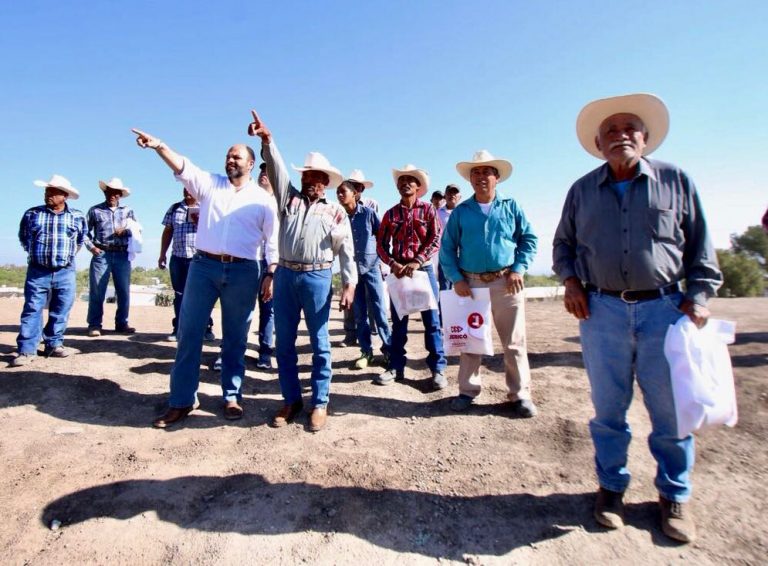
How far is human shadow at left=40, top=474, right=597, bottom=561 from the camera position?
2197mm

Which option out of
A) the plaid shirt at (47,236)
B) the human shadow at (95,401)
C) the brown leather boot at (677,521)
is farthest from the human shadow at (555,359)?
the plaid shirt at (47,236)

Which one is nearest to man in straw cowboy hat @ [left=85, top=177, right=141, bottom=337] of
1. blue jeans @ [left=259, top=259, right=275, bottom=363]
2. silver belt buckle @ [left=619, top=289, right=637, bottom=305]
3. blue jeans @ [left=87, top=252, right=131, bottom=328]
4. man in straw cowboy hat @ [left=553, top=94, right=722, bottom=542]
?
blue jeans @ [left=87, top=252, right=131, bottom=328]

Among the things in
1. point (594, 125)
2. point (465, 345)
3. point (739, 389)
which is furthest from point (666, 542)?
point (739, 389)

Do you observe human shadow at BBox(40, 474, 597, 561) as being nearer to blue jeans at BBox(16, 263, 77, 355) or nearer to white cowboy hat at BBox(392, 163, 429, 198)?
white cowboy hat at BBox(392, 163, 429, 198)

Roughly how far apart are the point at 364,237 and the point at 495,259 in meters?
2.28

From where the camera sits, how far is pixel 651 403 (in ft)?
7.47

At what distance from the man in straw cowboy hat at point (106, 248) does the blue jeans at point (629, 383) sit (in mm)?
7024

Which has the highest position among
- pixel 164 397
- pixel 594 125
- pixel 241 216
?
pixel 594 125

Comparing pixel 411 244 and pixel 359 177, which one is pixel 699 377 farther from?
pixel 359 177

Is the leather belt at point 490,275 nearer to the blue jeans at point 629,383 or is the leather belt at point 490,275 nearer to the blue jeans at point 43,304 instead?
the blue jeans at point 629,383

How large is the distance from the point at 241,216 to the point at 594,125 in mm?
2894

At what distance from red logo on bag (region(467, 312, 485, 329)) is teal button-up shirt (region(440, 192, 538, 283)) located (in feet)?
A: 1.20

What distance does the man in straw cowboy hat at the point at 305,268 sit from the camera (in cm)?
352

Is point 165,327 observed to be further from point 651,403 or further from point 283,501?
point 651,403
